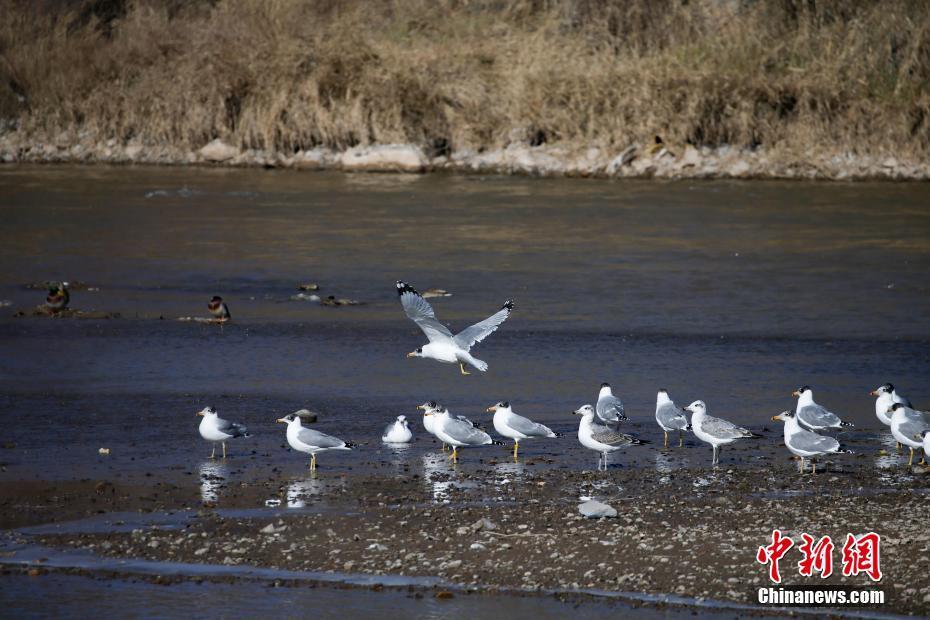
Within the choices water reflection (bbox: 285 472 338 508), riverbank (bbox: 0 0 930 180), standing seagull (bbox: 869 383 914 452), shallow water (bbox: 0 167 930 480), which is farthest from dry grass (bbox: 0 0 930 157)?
water reflection (bbox: 285 472 338 508)

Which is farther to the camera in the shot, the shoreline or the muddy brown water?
the shoreline

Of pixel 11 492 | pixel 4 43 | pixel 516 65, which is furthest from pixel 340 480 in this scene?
pixel 4 43

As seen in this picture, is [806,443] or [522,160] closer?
[806,443]

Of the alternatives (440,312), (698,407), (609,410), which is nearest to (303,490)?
(609,410)

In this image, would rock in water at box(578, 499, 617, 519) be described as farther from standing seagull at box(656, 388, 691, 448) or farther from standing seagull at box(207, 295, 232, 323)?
standing seagull at box(207, 295, 232, 323)

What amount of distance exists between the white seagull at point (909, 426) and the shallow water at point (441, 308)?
0.65 m

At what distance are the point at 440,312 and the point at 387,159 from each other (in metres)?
16.9

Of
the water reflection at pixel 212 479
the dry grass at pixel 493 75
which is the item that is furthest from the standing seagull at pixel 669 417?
the dry grass at pixel 493 75

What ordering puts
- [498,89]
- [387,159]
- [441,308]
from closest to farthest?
[441,308], [387,159], [498,89]

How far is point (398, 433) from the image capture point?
11.4 metres

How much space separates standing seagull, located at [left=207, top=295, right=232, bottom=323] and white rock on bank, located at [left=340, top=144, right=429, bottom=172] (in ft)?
57.1

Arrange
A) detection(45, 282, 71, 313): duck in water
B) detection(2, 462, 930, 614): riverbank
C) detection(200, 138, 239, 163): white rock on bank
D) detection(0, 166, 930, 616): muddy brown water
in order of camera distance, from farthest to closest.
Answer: detection(200, 138, 239, 163): white rock on bank < detection(45, 282, 71, 313): duck in water < detection(0, 166, 930, 616): muddy brown water < detection(2, 462, 930, 614): riverbank

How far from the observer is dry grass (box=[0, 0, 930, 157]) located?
33.0 metres

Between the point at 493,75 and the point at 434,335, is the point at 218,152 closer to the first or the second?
the point at 493,75
